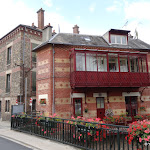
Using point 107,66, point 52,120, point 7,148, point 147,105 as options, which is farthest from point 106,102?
point 7,148

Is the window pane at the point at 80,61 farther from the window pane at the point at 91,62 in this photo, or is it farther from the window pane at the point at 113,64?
the window pane at the point at 113,64

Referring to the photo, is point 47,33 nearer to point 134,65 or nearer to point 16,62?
point 16,62

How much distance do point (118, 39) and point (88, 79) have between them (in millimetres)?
5965

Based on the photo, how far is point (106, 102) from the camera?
13203 mm

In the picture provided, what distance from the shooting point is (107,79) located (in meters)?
12.2

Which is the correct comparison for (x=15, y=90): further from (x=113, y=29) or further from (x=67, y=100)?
(x=113, y=29)

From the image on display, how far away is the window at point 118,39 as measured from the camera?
1520 centimetres

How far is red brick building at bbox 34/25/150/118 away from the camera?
12133 millimetres

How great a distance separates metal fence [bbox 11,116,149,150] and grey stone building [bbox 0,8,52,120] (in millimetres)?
6881

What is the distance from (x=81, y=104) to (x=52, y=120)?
456 cm

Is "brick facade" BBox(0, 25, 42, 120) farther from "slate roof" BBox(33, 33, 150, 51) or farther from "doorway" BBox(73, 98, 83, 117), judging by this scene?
"doorway" BBox(73, 98, 83, 117)

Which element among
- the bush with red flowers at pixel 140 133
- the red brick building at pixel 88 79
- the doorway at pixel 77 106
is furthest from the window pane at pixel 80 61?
the bush with red flowers at pixel 140 133

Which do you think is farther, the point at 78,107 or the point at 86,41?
the point at 86,41

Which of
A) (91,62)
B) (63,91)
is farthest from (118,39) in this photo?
(63,91)
